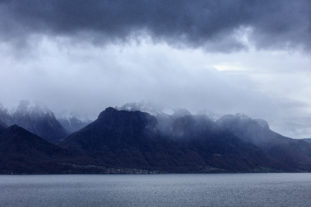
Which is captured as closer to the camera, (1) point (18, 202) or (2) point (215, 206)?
(2) point (215, 206)

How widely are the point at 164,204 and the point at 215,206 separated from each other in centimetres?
1892

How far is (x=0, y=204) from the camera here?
163375 mm

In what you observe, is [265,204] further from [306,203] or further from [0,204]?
[0,204]

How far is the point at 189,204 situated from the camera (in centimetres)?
16475

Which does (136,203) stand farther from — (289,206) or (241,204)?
(289,206)

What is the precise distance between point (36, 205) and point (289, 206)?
8618 cm

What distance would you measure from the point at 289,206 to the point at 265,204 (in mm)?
8672

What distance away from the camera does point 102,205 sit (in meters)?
164

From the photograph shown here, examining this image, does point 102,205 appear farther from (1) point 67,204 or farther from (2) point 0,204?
(2) point 0,204

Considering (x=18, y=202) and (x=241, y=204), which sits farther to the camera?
(x=18, y=202)

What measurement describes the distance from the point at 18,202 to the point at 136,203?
44.0 meters

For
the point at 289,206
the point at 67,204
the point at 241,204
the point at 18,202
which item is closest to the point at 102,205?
the point at 67,204

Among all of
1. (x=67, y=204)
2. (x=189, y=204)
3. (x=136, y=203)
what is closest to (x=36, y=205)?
(x=67, y=204)

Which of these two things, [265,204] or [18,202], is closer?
[265,204]
